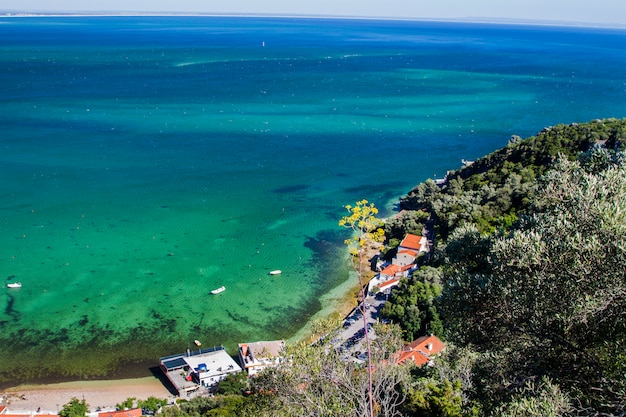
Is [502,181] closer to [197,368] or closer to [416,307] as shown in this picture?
[416,307]

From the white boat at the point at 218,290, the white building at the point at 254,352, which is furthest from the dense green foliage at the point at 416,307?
the white boat at the point at 218,290

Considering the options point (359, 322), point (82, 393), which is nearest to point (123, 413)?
point (82, 393)

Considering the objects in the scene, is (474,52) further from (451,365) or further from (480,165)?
(451,365)

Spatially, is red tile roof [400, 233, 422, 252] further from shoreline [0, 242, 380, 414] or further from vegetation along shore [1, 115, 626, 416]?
vegetation along shore [1, 115, 626, 416]

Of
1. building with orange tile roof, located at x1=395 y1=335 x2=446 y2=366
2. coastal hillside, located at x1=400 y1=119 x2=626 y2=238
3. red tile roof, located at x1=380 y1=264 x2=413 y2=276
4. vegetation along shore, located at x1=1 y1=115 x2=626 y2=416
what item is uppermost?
vegetation along shore, located at x1=1 y1=115 x2=626 y2=416

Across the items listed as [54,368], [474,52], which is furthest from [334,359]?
[474,52]

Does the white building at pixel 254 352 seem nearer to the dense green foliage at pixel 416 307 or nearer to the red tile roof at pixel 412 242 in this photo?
the dense green foliage at pixel 416 307

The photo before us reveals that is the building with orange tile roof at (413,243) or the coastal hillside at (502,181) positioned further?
the coastal hillside at (502,181)

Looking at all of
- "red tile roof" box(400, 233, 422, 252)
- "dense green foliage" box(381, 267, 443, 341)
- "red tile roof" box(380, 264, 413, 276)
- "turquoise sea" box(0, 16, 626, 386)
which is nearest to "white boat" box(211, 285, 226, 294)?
"turquoise sea" box(0, 16, 626, 386)
